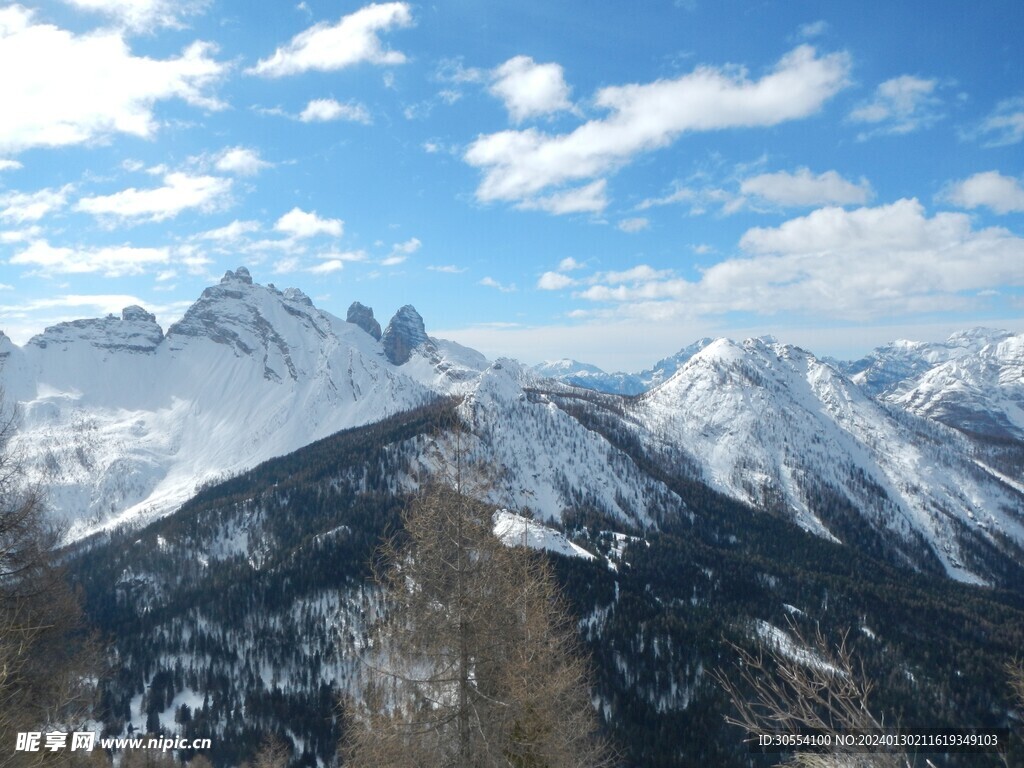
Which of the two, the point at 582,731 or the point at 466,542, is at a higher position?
the point at 466,542

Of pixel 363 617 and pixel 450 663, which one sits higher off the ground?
pixel 450 663

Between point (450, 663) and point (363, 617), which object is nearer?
point (450, 663)

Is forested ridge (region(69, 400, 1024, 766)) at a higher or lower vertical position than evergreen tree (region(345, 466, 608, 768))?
lower

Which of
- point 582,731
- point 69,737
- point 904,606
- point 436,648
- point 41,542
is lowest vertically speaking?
point 904,606

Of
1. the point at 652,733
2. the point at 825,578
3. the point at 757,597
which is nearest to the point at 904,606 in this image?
the point at 825,578

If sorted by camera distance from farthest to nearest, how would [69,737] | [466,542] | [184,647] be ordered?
[184,647], [69,737], [466,542]

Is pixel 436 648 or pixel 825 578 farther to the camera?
pixel 825 578

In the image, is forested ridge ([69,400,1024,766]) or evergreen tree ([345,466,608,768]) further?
forested ridge ([69,400,1024,766])

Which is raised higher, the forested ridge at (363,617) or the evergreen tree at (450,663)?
the evergreen tree at (450,663)

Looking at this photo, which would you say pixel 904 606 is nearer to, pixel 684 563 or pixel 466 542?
pixel 684 563

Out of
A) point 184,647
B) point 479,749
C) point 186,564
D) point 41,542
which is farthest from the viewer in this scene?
point 186,564

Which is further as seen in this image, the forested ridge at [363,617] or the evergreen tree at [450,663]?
the forested ridge at [363,617]
